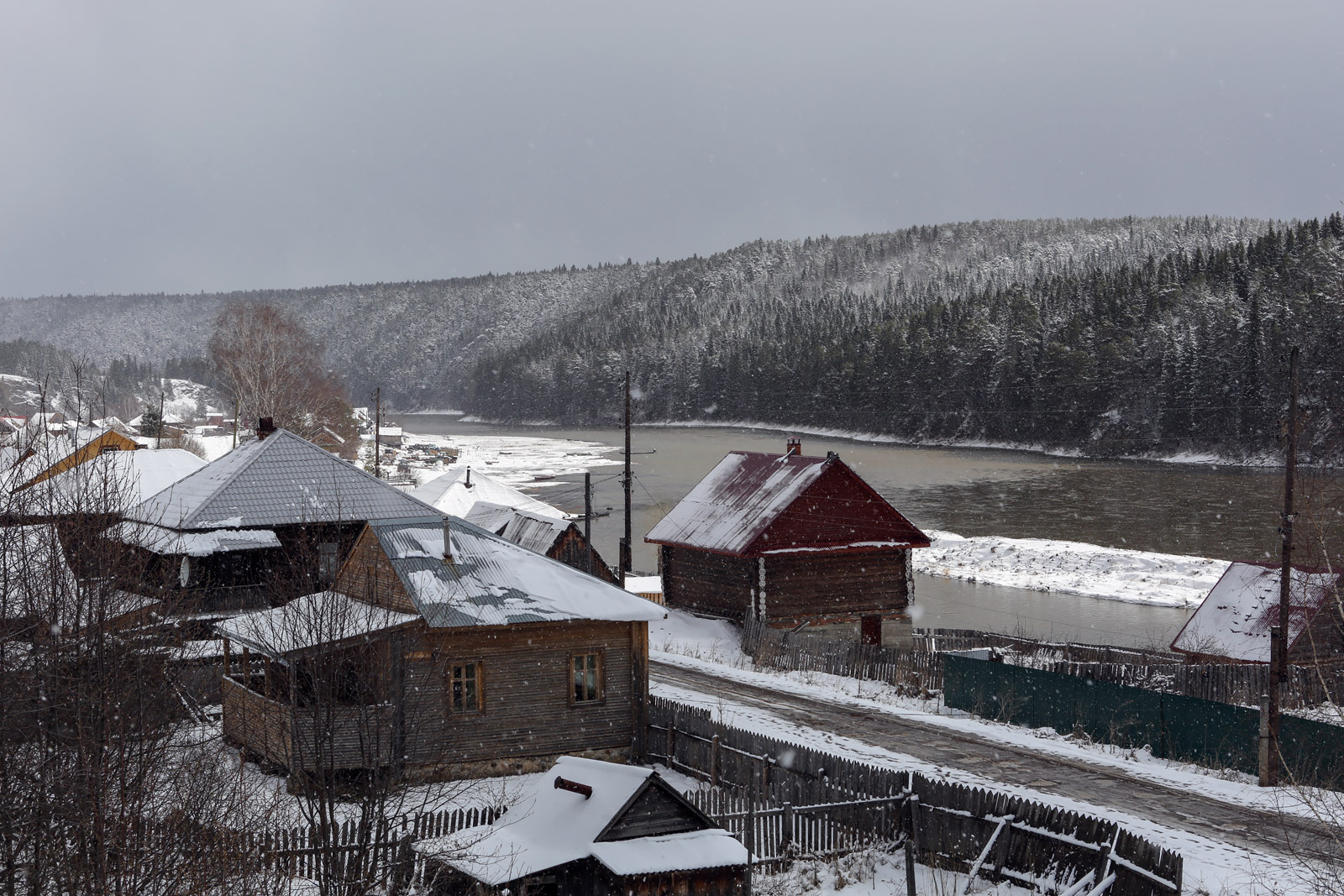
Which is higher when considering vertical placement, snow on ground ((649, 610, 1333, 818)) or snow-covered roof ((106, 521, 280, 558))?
snow-covered roof ((106, 521, 280, 558))

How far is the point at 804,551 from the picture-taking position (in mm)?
35500

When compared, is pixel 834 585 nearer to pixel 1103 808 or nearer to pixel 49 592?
pixel 1103 808

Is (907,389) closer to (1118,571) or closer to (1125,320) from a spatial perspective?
(1125,320)

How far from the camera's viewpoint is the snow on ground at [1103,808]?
48.4 ft

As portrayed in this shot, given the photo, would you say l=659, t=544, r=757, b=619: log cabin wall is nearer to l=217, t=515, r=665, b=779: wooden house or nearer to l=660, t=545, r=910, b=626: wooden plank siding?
l=660, t=545, r=910, b=626: wooden plank siding

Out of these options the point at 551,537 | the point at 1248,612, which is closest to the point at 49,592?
the point at 551,537

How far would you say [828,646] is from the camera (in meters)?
31.1

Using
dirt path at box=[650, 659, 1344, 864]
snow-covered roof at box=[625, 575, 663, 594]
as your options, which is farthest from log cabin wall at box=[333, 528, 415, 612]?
snow-covered roof at box=[625, 575, 663, 594]

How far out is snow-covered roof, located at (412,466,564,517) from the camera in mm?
52906

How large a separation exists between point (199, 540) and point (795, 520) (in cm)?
1754

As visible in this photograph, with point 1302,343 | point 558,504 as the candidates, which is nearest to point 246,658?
point 558,504

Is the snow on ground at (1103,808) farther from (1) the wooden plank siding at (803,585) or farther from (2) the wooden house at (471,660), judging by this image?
(1) the wooden plank siding at (803,585)

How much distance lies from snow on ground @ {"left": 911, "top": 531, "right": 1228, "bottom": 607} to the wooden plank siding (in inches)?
575

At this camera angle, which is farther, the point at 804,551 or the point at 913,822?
Result: the point at 804,551
